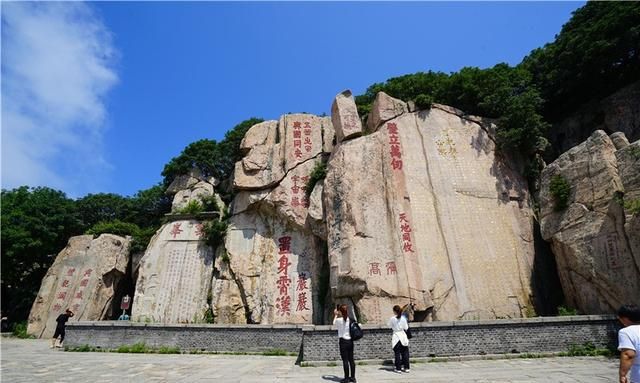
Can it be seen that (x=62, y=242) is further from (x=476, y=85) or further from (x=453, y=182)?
(x=476, y=85)

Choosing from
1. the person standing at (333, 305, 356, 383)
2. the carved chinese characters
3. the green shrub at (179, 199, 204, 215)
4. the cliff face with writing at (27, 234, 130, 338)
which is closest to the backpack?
the person standing at (333, 305, 356, 383)

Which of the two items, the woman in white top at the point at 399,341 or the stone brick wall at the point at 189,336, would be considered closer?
the woman in white top at the point at 399,341

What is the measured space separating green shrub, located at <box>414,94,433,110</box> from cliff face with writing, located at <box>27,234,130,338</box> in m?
14.8

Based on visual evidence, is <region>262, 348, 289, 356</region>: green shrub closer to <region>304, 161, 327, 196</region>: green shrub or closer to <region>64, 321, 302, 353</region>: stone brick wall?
<region>64, 321, 302, 353</region>: stone brick wall

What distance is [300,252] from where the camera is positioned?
13.8 m

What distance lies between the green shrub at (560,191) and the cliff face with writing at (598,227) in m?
0.10

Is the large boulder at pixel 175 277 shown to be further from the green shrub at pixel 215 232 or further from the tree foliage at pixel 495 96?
the tree foliage at pixel 495 96

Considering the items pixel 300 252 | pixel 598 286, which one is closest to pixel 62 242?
pixel 300 252

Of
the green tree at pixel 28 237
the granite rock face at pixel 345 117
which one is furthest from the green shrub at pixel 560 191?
the green tree at pixel 28 237

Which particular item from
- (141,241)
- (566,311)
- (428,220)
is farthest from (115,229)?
(566,311)

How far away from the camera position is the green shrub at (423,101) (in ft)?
45.4

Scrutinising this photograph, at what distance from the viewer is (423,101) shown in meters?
13.8

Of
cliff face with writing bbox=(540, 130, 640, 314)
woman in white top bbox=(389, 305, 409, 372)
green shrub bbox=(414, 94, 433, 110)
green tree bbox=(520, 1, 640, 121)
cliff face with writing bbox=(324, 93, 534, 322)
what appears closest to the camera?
woman in white top bbox=(389, 305, 409, 372)

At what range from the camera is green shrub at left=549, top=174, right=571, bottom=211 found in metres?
10.2
